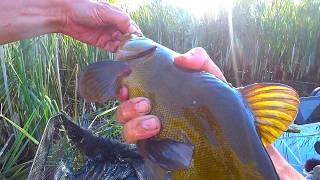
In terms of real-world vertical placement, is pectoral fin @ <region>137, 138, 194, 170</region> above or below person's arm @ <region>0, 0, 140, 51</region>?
below

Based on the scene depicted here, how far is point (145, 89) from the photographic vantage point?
1.54m

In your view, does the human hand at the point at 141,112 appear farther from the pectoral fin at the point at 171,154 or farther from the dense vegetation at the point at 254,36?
the dense vegetation at the point at 254,36

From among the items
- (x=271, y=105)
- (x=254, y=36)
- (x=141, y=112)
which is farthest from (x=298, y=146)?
(x=254, y=36)

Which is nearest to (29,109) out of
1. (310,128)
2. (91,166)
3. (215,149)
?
(91,166)

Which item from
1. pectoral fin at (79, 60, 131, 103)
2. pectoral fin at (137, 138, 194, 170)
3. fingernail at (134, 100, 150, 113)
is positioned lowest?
pectoral fin at (137, 138, 194, 170)

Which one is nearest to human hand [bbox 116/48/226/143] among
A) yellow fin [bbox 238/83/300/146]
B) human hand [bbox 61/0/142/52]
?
yellow fin [bbox 238/83/300/146]

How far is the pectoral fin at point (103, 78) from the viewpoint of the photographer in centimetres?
158

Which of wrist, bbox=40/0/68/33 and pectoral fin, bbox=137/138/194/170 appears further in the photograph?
wrist, bbox=40/0/68/33

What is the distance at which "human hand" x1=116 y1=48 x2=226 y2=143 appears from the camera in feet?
4.86

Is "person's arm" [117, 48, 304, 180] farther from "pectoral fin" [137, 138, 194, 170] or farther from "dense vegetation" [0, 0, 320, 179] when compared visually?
"dense vegetation" [0, 0, 320, 179]

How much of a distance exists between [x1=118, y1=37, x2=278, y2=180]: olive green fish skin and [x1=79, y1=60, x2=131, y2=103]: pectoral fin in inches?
4.4

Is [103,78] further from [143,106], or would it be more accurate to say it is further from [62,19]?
[62,19]

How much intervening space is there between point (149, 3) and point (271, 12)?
4.51 feet

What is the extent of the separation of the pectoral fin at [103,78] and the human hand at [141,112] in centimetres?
4
